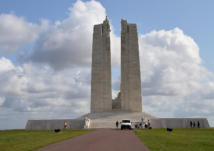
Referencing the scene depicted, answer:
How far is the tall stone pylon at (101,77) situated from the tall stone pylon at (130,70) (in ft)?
8.86

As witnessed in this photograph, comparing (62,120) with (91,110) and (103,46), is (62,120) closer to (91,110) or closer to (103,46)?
(91,110)

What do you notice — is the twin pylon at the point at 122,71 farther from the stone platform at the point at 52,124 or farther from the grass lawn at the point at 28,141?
the grass lawn at the point at 28,141

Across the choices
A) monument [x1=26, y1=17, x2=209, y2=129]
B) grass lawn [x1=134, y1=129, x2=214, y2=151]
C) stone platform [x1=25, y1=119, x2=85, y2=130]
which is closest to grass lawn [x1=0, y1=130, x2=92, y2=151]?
grass lawn [x1=134, y1=129, x2=214, y2=151]

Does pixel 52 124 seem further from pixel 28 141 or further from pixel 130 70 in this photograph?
pixel 28 141

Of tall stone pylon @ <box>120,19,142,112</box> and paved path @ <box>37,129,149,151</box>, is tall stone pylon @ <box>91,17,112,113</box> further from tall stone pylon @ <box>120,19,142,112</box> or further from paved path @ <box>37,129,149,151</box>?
paved path @ <box>37,129,149,151</box>

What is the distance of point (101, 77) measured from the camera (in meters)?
50.8

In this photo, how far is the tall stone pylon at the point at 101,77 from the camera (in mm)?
50500

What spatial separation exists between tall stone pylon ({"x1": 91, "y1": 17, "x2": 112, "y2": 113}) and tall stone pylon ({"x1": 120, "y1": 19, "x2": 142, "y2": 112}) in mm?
2699

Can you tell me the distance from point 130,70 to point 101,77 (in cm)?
564

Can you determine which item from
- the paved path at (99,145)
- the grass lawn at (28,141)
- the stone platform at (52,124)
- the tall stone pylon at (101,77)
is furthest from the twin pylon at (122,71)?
the paved path at (99,145)

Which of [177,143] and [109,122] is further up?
[109,122]

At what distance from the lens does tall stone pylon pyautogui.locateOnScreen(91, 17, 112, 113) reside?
50500 mm

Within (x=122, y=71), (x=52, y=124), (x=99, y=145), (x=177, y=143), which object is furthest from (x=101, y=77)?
(x=99, y=145)

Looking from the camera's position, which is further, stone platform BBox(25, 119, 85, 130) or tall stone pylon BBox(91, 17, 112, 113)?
tall stone pylon BBox(91, 17, 112, 113)
